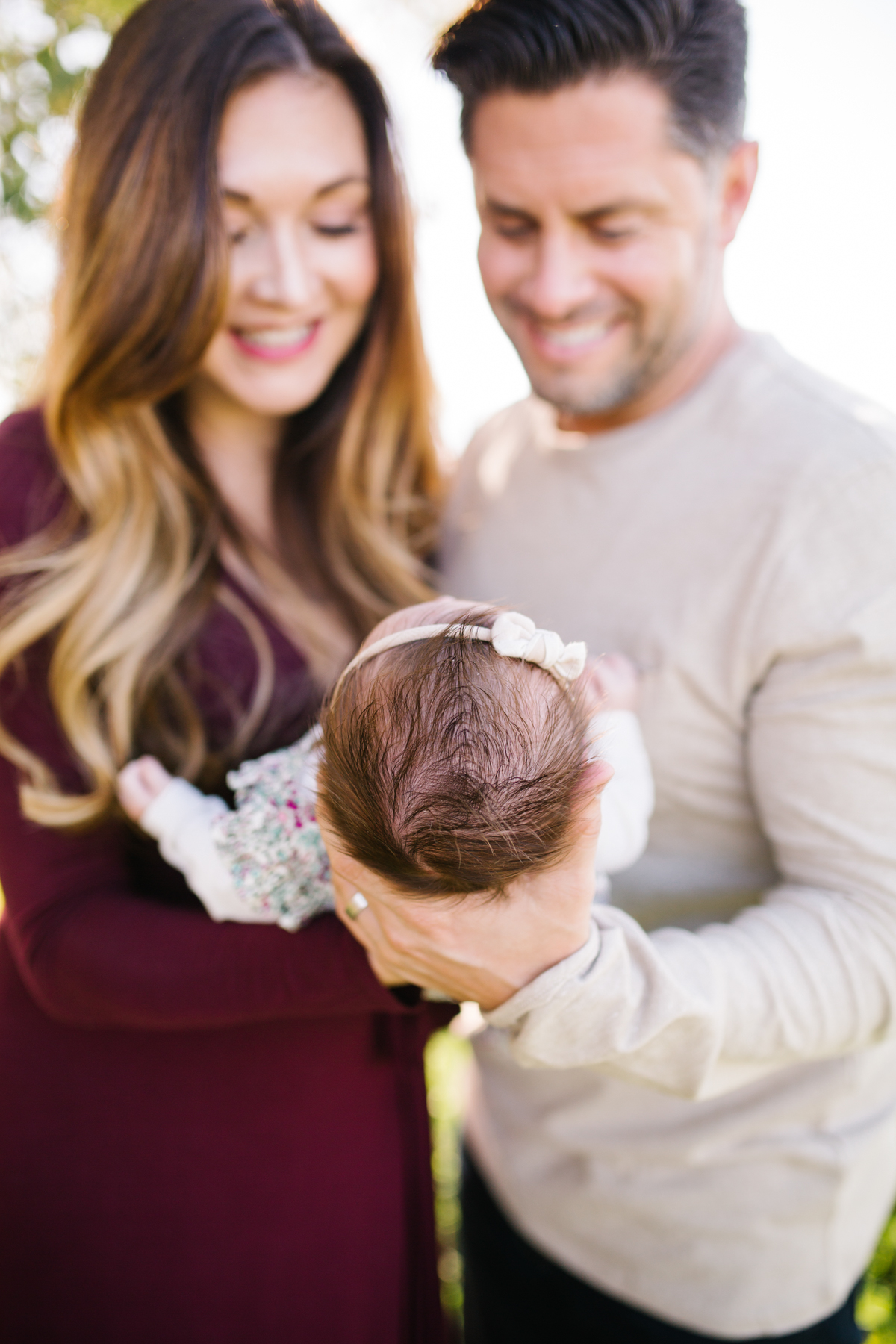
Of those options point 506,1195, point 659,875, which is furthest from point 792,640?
A: point 506,1195

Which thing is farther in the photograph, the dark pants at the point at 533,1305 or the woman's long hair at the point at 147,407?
the dark pants at the point at 533,1305

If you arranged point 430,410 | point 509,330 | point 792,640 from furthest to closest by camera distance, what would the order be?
1. point 430,410
2. point 509,330
3. point 792,640

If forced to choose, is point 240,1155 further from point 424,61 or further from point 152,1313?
point 424,61

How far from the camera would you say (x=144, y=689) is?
1617 mm

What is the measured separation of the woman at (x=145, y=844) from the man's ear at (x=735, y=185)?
756 mm

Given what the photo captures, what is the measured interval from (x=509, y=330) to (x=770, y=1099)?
1647 millimetres

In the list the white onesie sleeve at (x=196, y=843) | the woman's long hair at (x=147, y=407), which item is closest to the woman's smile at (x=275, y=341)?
the woman's long hair at (x=147, y=407)

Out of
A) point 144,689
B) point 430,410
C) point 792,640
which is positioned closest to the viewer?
point 792,640

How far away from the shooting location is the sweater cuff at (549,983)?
3.70ft

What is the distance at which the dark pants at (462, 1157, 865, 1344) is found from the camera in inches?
66.7

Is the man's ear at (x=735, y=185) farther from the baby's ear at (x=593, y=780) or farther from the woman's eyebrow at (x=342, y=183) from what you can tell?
the baby's ear at (x=593, y=780)

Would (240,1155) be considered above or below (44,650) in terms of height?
below

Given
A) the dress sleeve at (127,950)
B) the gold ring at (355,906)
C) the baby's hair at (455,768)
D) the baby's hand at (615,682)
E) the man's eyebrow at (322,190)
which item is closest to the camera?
the baby's hair at (455,768)

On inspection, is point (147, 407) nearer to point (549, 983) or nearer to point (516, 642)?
point (516, 642)
